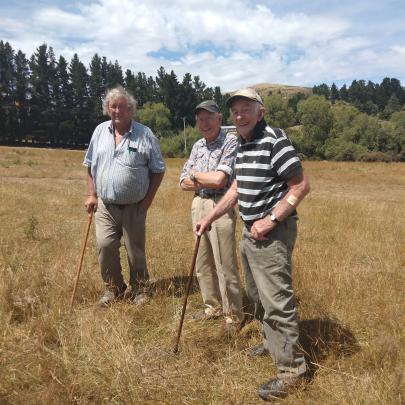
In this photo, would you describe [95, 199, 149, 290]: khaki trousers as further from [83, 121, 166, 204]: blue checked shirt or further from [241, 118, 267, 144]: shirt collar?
[241, 118, 267, 144]: shirt collar

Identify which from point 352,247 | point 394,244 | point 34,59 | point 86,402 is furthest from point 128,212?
point 34,59

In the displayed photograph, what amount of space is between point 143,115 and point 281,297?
8271cm

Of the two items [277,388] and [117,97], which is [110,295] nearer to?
[117,97]

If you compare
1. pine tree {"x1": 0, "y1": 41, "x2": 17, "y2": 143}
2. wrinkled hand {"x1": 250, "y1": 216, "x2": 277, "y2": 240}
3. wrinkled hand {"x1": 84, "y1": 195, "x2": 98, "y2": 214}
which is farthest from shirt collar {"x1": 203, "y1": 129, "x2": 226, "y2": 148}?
pine tree {"x1": 0, "y1": 41, "x2": 17, "y2": 143}

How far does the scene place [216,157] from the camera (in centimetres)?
429

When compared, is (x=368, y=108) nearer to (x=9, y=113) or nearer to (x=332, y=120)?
(x=332, y=120)

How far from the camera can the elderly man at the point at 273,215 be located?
3.03m

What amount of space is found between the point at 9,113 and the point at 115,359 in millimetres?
74025

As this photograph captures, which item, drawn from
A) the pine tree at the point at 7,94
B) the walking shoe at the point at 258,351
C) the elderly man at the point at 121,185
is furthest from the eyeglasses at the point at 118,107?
the pine tree at the point at 7,94

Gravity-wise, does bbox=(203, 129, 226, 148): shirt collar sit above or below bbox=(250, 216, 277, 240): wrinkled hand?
above

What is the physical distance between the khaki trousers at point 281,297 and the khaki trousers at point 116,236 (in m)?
2.04

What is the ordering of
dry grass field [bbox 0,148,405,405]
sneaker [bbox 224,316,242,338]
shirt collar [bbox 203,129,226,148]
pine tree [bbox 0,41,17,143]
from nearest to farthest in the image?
dry grass field [bbox 0,148,405,405]
sneaker [bbox 224,316,242,338]
shirt collar [bbox 203,129,226,148]
pine tree [bbox 0,41,17,143]

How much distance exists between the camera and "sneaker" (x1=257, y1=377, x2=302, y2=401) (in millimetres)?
3014

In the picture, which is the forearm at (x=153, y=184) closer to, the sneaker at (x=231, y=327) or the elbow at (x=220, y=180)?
the elbow at (x=220, y=180)
